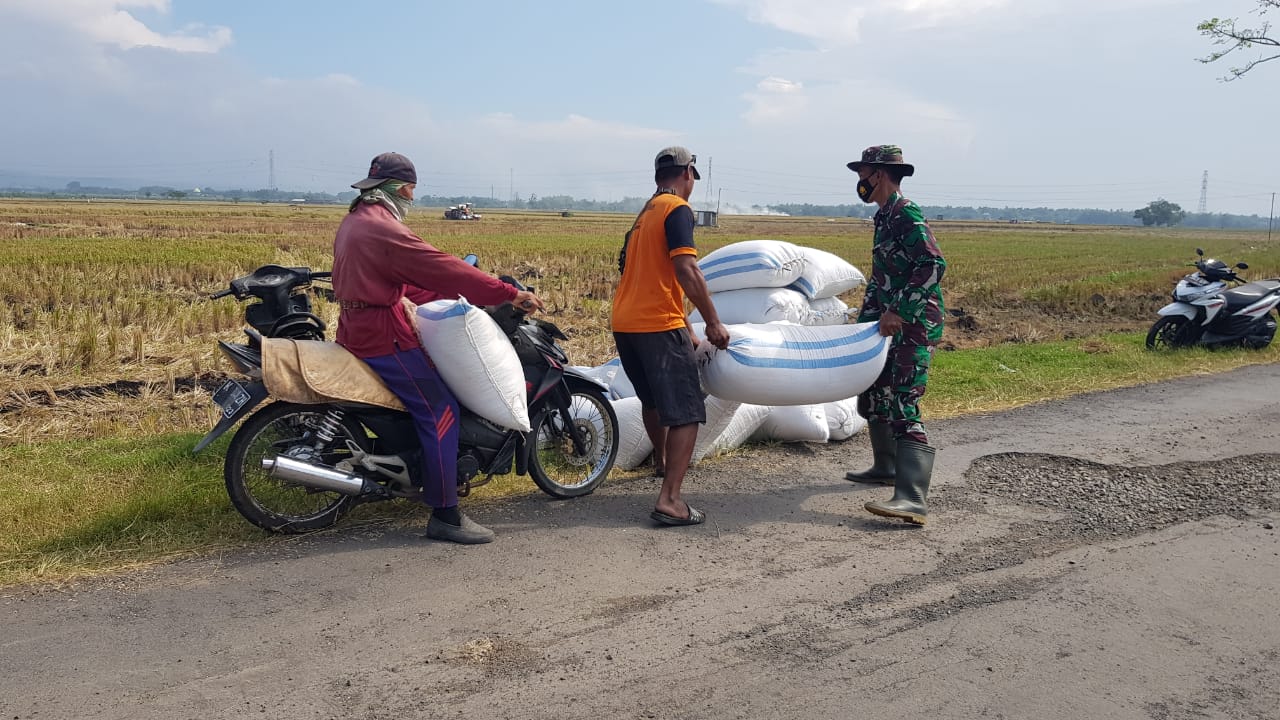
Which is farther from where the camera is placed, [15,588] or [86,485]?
[86,485]

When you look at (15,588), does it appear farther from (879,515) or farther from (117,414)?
(117,414)

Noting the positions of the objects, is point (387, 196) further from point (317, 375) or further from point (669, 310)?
point (669, 310)

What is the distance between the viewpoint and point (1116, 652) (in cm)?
344

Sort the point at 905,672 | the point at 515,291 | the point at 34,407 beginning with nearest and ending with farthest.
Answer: the point at 905,672
the point at 515,291
the point at 34,407

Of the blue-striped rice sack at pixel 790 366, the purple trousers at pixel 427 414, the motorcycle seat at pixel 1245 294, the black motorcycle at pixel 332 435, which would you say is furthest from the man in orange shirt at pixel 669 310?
the motorcycle seat at pixel 1245 294

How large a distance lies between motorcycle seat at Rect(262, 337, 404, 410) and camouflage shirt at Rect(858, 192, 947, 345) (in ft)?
9.17

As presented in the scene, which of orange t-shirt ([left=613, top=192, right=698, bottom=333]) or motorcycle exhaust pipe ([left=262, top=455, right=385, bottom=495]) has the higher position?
orange t-shirt ([left=613, top=192, right=698, bottom=333])

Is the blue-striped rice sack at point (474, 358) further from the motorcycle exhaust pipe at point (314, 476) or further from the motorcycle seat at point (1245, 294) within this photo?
the motorcycle seat at point (1245, 294)

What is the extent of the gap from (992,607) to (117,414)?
7.09 m

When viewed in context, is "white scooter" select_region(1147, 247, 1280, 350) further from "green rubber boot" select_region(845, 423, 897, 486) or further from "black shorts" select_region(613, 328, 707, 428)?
"black shorts" select_region(613, 328, 707, 428)

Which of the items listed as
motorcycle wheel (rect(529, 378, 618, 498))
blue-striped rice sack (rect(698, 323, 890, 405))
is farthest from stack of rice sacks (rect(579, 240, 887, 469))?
motorcycle wheel (rect(529, 378, 618, 498))

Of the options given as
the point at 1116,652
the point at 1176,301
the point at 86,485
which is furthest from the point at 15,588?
the point at 1176,301

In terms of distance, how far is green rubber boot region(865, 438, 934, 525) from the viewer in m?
4.94

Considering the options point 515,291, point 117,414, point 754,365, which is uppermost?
point 515,291
